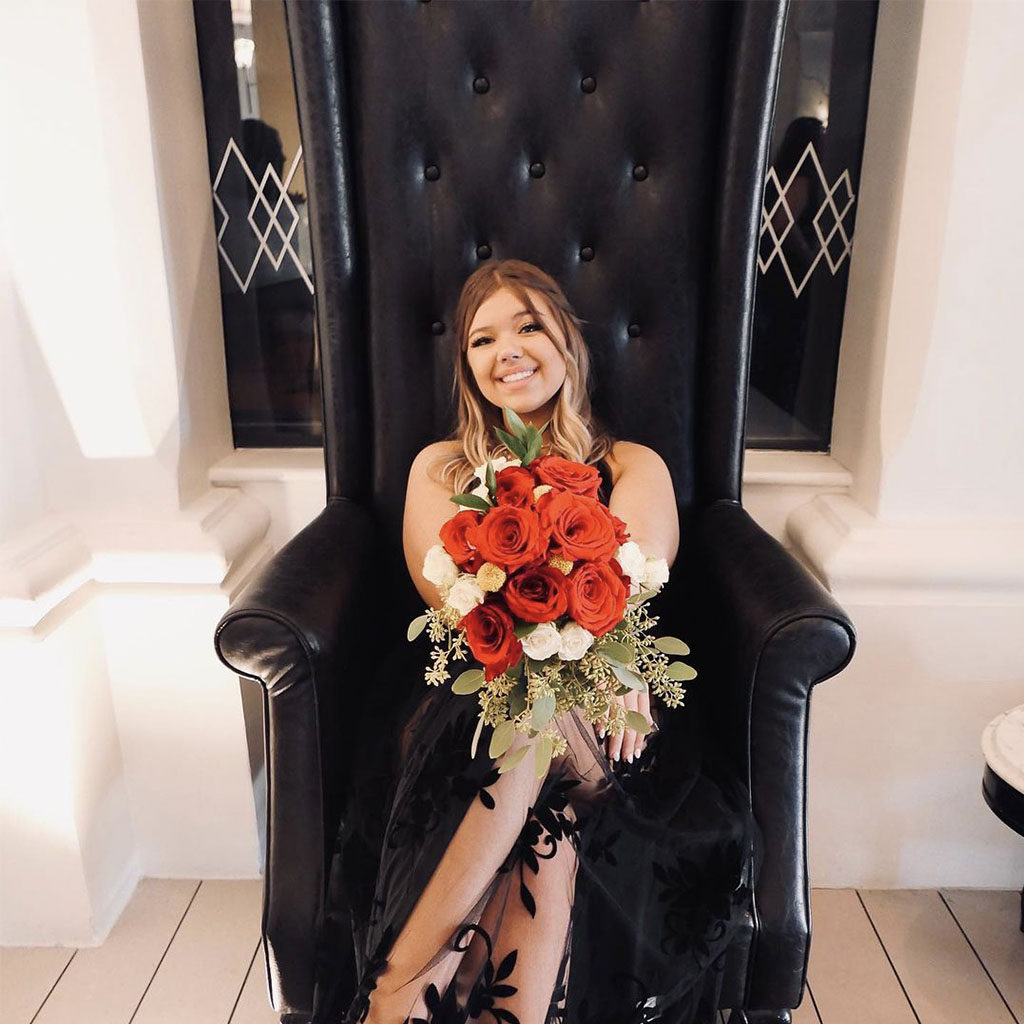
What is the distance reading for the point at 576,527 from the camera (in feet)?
3.72

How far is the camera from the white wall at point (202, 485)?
1.67m

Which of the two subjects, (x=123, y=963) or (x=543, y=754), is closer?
(x=543, y=754)

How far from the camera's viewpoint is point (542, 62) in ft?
5.51

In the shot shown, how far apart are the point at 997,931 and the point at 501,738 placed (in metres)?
1.30

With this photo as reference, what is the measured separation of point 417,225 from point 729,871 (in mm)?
1212

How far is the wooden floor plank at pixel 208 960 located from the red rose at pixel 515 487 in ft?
3.77

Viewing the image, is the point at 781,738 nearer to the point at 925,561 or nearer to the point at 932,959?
the point at 925,561

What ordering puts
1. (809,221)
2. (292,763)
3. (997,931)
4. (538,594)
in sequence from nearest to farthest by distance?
(538,594), (292,763), (997,931), (809,221)

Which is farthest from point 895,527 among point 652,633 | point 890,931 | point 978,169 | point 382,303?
point 382,303

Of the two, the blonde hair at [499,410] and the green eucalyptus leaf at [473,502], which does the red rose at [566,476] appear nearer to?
the green eucalyptus leaf at [473,502]

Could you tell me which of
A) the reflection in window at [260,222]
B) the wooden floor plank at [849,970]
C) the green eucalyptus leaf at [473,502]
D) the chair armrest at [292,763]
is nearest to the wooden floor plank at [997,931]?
the wooden floor plank at [849,970]

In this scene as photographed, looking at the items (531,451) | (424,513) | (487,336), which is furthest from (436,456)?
(531,451)

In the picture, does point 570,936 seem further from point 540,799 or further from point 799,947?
point 799,947

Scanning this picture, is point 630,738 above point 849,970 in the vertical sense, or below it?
above
